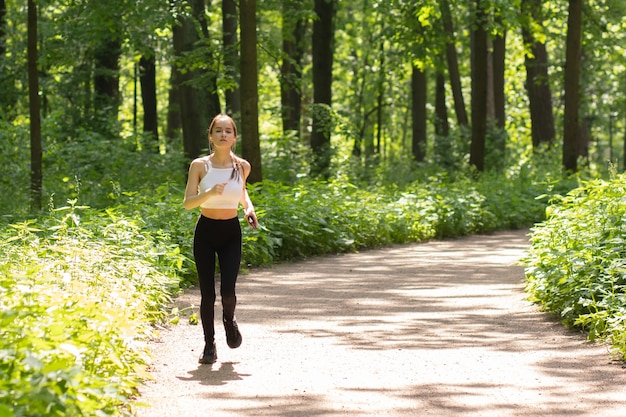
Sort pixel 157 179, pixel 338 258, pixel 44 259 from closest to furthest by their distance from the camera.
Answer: pixel 44 259 → pixel 338 258 → pixel 157 179

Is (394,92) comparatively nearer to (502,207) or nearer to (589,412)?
(502,207)

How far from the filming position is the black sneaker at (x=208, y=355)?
25.4ft

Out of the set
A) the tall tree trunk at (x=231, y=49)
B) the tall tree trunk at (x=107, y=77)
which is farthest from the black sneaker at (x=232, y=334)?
the tall tree trunk at (x=107, y=77)

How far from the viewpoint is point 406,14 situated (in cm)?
2530

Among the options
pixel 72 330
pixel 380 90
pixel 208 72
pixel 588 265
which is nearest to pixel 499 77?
pixel 380 90

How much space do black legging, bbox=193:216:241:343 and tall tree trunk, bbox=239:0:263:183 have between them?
9398 mm

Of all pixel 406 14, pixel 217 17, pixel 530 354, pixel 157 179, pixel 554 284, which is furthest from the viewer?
pixel 217 17

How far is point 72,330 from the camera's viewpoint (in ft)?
18.5

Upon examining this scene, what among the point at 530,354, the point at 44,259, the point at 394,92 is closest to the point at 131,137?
the point at 44,259

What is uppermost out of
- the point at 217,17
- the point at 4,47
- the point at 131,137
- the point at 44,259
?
the point at 217,17

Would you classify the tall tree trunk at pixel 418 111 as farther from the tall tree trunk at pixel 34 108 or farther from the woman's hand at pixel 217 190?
the woman's hand at pixel 217 190

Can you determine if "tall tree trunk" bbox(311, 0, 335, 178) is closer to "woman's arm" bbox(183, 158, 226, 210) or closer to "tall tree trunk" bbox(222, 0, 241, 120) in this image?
"tall tree trunk" bbox(222, 0, 241, 120)

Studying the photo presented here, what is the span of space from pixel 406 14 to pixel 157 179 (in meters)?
7.49

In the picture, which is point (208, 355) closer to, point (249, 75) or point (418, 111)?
point (249, 75)
